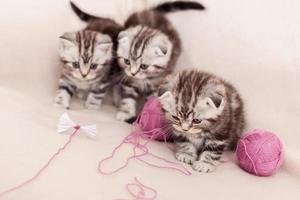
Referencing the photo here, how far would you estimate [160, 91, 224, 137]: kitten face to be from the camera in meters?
1.39

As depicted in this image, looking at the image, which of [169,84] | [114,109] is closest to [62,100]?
[114,109]

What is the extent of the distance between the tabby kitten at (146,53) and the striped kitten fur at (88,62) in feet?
0.20

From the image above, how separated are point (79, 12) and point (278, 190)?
1119 millimetres

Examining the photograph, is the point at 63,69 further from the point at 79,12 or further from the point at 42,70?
the point at 79,12

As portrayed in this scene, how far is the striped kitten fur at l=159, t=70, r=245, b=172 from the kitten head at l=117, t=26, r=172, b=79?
25 cm

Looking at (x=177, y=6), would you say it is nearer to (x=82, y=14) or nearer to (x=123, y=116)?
(x=82, y=14)

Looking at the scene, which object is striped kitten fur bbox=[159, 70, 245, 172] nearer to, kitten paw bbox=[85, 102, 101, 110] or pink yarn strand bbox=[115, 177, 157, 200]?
pink yarn strand bbox=[115, 177, 157, 200]


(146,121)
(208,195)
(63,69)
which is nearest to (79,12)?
(63,69)

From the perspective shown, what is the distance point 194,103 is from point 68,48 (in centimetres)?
62

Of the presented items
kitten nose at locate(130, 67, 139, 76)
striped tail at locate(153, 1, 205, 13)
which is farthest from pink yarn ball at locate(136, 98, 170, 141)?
striped tail at locate(153, 1, 205, 13)

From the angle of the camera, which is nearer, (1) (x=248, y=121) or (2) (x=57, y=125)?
(2) (x=57, y=125)

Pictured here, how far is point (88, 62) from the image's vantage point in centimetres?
175

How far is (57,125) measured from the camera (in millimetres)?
1481

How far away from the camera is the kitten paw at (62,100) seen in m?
1.74
